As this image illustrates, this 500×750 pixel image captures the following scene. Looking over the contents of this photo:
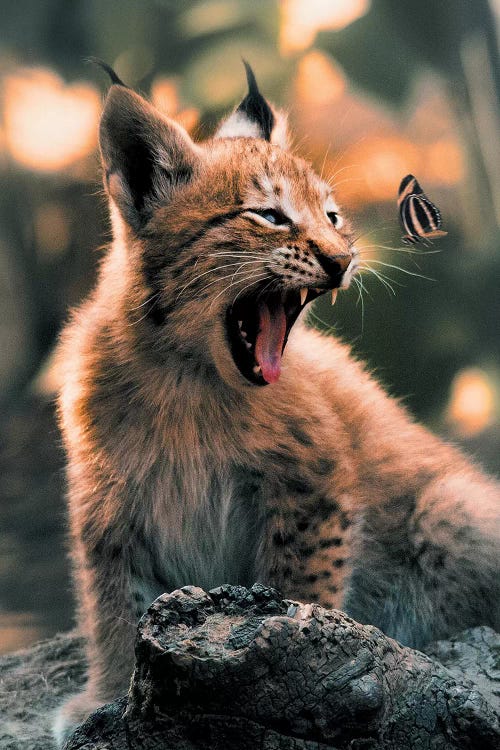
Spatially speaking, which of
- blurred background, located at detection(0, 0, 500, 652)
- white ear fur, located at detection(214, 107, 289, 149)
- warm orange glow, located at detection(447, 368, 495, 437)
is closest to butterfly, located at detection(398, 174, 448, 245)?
blurred background, located at detection(0, 0, 500, 652)

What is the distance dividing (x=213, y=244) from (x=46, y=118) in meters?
3.80

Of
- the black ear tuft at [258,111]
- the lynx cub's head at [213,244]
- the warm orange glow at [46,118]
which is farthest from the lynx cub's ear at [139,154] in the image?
the warm orange glow at [46,118]

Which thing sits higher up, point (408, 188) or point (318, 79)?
point (318, 79)

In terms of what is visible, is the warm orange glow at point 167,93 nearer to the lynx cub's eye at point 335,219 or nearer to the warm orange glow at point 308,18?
the warm orange glow at point 308,18

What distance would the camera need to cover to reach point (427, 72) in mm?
6297

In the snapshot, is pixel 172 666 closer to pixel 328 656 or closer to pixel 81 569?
pixel 328 656

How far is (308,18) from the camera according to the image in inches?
251

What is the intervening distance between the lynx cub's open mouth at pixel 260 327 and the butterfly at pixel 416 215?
4.53 feet

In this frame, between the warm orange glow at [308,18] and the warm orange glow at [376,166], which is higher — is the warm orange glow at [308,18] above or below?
above

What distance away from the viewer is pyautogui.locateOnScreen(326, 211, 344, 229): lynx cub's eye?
3640 millimetres

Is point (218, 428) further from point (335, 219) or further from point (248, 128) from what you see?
point (248, 128)

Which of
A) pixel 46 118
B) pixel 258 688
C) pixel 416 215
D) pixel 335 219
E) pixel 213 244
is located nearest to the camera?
pixel 258 688

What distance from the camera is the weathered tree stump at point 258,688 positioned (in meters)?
2.18

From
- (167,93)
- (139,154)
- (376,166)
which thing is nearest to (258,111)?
(139,154)
